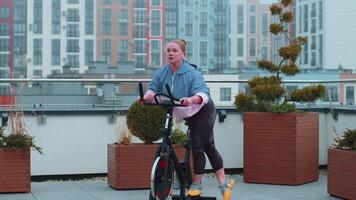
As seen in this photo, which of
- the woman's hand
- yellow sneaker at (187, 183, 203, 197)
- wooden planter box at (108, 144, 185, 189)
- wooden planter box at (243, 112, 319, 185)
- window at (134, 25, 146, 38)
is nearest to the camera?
the woman's hand

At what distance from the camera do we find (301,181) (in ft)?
23.8

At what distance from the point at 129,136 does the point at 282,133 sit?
68.4 inches

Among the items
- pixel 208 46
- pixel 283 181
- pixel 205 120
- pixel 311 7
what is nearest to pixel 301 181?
pixel 283 181

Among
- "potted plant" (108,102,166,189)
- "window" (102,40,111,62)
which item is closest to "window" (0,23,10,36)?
"window" (102,40,111,62)

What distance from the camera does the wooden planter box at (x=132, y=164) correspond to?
21.9ft

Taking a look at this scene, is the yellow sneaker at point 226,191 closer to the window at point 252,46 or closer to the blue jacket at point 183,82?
the blue jacket at point 183,82

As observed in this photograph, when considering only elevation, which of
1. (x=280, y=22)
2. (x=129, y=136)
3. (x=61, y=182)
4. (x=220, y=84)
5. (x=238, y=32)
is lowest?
(x=61, y=182)

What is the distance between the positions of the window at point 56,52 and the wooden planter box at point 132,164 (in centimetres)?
6190

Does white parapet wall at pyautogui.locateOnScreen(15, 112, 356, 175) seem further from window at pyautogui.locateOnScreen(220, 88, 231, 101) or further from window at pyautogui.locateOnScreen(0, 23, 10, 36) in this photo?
window at pyautogui.locateOnScreen(0, 23, 10, 36)

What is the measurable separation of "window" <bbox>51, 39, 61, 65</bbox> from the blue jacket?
63.5m

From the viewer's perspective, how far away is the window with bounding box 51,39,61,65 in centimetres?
6775

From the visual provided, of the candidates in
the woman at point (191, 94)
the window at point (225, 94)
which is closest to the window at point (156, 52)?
the window at point (225, 94)

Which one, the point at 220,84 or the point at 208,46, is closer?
the point at 220,84

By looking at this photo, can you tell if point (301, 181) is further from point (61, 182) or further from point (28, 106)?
point (28, 106)
